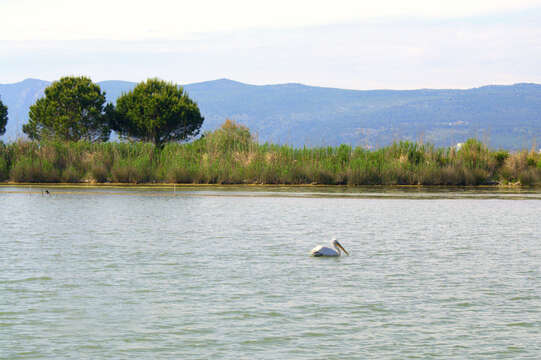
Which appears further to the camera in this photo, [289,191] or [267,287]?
[289,191]

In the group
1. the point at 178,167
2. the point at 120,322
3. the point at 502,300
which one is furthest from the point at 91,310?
the point at 178,167

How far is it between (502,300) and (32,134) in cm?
5137

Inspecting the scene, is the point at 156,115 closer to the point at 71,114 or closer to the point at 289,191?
the point at 71,114

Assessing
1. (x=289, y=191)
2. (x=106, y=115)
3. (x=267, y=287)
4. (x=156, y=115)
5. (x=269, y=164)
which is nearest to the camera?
(x=267, y=287)

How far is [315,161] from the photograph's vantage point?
38594 millimetres

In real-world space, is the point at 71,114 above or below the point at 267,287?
above

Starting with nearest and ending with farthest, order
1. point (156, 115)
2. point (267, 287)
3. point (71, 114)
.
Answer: point (267, 287)
point (71, 114)
point (156, 115)

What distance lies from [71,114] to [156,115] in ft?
19.4

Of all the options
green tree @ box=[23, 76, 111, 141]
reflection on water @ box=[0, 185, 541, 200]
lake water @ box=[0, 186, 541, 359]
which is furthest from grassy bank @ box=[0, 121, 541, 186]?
lake water @ box=[0, 186, 541, 359]

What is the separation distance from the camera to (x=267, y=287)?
35.9 feet

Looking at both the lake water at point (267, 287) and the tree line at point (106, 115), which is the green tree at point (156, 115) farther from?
the lake water at point (267, 287)

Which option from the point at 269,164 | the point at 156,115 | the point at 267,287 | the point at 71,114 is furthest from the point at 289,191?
the point at 71,114

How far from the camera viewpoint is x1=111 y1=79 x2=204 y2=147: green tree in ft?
180

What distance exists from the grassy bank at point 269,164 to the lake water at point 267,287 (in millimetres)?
16041
